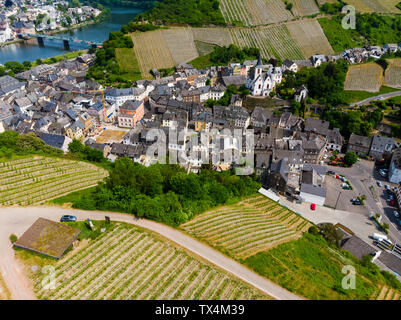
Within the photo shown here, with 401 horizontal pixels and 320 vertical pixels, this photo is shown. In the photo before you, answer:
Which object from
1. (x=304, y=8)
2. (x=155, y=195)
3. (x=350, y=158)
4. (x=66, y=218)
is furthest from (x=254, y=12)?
(x=66, y=218)

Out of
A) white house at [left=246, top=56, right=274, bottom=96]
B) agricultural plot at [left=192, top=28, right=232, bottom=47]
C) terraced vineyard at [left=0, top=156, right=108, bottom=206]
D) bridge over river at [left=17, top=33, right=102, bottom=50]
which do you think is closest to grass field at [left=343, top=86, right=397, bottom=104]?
white house at [left=246, top=56, right=274, bottom=96]

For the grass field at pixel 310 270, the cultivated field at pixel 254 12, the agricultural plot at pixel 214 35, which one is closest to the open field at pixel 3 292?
the grass field at pixel 310 270

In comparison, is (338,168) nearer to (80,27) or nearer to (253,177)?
(253,177)

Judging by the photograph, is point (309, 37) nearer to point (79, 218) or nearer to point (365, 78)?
point (365, 78)

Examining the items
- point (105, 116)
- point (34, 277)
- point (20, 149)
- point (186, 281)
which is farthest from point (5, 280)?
point (105, 116)

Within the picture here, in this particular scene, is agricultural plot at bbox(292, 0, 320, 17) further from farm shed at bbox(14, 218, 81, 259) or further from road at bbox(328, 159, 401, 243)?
farm shed at bbox(14, 218, 81, 259)
